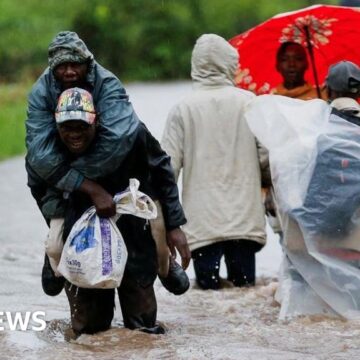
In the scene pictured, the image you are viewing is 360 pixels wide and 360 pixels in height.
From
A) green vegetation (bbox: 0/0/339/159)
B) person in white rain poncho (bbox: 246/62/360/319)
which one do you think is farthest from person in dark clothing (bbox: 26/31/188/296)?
green vegetation (bbox: 0/0/339/159)

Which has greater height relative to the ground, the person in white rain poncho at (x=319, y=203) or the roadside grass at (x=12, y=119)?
the person in white rain poncho at (x=319, y=203)

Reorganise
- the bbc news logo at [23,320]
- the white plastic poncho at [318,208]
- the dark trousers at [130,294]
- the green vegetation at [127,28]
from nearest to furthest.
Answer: the dark trousers at [130,294] < the bbc news logo at [23,320] < the white plastic poncho at [318,208] < the green vegetation at [127,28]

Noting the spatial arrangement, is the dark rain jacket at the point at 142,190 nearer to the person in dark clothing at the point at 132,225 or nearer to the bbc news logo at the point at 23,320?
the person in dark clothing at the point at 132,225

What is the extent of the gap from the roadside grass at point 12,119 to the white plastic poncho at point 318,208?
11.5 m

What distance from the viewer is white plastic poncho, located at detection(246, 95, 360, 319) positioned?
7273 millimetres

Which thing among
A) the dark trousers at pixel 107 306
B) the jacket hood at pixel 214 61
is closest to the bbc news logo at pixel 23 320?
the dark trousers at pixel 107 306

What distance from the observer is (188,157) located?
8.73m

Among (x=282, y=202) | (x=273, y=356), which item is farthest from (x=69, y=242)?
(x=282, y=202)

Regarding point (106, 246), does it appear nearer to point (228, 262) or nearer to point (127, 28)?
point (228, 262)

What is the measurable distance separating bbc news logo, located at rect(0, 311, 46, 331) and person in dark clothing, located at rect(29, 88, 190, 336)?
604 mm

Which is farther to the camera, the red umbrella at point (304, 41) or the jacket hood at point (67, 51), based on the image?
the red umbrella at point (304, 41)

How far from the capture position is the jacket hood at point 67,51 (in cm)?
625

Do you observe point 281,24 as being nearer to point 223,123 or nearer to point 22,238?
point 223,123

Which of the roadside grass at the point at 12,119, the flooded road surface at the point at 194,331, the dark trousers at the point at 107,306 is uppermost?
the dark trousers at the point at 107,306
